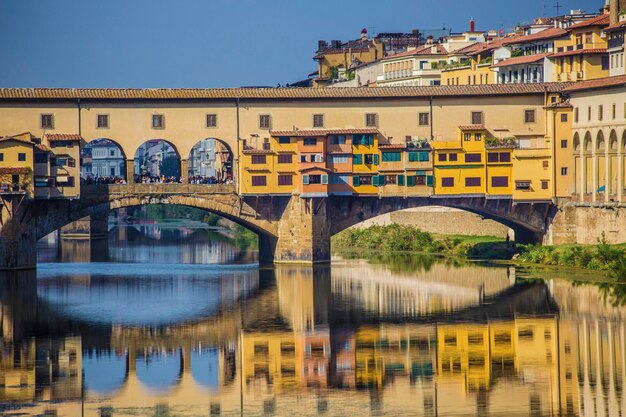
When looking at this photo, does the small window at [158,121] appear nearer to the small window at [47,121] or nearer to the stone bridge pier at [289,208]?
the stone bridge pier at [289,208]

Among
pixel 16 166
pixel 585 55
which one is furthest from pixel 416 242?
pixel 16 166

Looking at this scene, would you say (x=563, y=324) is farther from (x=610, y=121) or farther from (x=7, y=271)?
(x=7, y=271)

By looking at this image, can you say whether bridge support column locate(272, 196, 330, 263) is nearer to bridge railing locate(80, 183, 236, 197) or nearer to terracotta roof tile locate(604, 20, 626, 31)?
bridge railing locate(80, 183, 236, 197)

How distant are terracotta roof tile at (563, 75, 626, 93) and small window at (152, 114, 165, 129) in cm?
1897

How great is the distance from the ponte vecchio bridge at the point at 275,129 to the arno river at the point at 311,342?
2.66 metres

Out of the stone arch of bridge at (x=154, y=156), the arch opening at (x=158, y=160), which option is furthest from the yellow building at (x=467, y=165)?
the stone arch of bridge at (x=154, y=156)

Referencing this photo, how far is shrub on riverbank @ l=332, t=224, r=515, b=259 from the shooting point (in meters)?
75.1

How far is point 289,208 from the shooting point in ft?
234

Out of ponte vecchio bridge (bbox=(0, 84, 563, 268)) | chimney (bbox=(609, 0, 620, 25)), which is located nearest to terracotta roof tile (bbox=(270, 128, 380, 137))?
ponte vecchio bridge (bbox=(0, 84, 563, 268))

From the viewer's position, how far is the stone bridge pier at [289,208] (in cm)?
7088

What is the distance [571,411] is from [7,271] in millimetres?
36741

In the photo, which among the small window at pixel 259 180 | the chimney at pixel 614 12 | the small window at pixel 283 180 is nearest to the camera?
the small window at pixel 259 180

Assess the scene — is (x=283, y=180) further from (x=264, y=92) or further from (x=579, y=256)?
(x=579, y=256)

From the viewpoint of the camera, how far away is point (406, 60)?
110 metres
